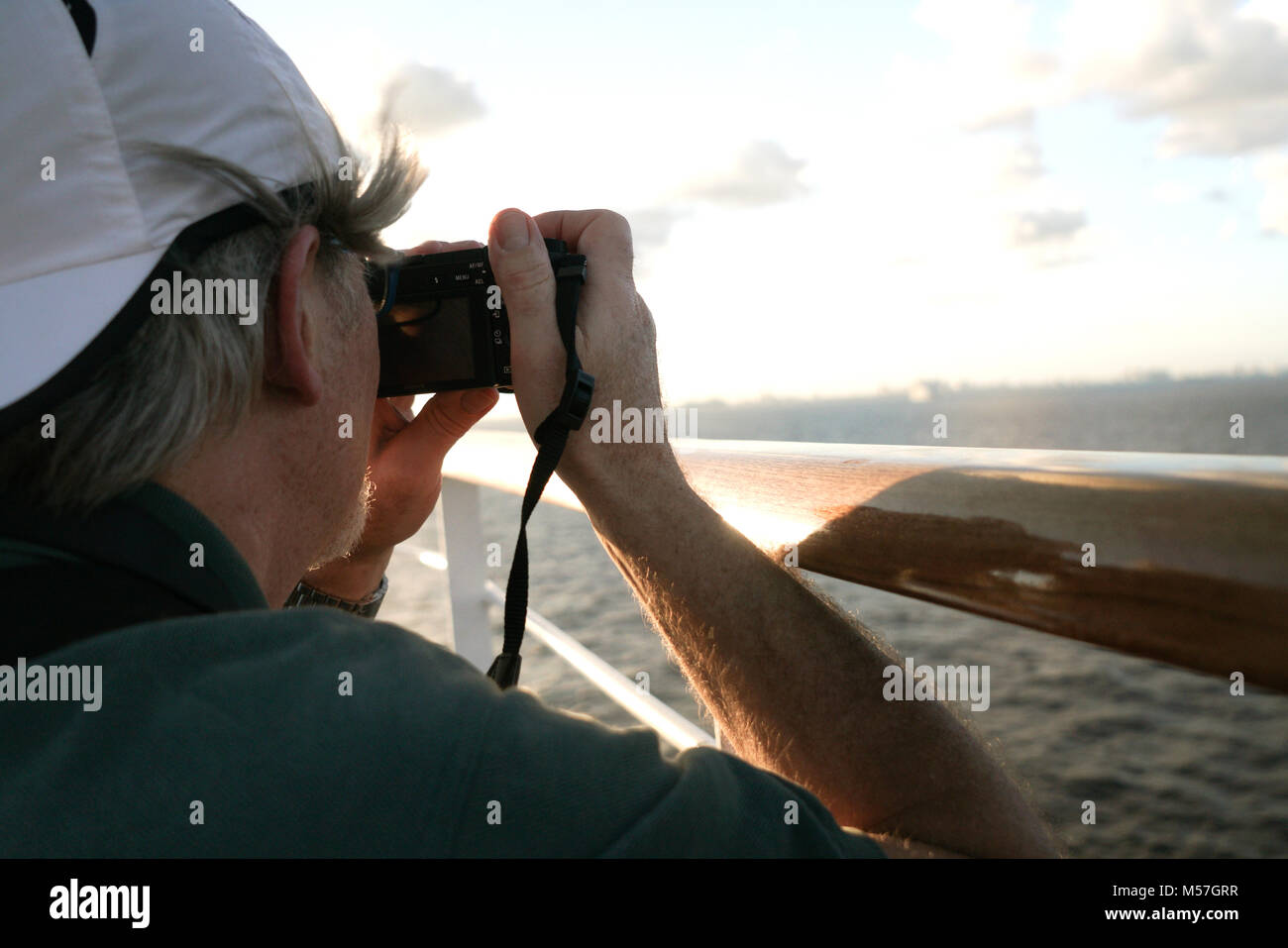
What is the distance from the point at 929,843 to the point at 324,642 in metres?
0.58

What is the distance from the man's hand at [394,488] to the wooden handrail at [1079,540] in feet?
2.44

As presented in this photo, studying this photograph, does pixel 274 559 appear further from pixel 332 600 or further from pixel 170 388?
pixel 332 600

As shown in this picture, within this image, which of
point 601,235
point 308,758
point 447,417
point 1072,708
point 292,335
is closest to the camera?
point 308,758

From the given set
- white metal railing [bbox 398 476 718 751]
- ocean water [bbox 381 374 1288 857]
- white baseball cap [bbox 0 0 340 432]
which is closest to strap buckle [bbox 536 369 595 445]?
white baseball cap [bbox 0 0 340 432]

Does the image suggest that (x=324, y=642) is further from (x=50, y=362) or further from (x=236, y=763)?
(x=50, y=362)

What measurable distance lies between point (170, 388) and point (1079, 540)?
67 centimetres

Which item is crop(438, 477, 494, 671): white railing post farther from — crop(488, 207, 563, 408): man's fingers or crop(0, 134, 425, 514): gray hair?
crop(0, 134, 425, 514): gray hair

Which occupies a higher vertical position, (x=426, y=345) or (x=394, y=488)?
(x=426, y=345)

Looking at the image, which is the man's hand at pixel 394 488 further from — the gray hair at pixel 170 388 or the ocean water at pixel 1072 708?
the ocean water at pixel 1072 708

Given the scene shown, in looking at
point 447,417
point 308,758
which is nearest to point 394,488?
point 447,417

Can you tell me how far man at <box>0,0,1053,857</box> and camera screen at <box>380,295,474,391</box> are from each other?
0.32 feet

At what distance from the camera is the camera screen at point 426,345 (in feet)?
3.65

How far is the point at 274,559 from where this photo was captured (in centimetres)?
86
